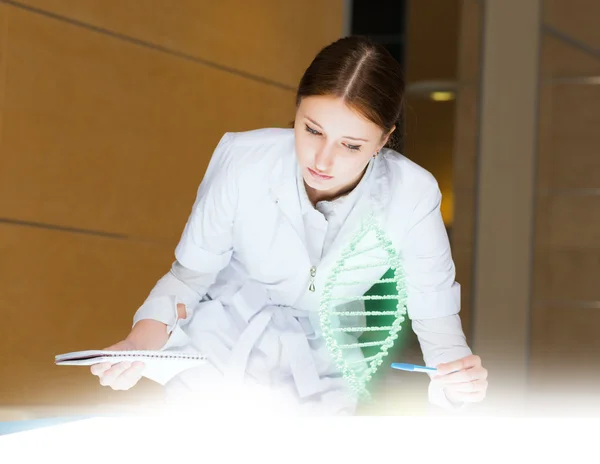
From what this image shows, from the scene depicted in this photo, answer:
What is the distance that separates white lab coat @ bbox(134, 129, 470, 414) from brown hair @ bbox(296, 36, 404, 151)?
0.58 ft

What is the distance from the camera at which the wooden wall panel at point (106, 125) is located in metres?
2.40

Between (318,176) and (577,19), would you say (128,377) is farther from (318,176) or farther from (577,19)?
(577,19)

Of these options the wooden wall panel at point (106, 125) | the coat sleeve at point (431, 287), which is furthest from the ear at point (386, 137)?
the wooden wall panel at point (106, 125)

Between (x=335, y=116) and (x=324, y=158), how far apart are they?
77mm

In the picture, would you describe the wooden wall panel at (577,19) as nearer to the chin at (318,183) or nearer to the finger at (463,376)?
the chin at (318,183)

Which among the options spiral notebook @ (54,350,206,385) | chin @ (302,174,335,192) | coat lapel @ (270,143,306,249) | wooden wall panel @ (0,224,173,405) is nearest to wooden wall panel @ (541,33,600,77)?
wooden wall panel @ (0,224,173,405)

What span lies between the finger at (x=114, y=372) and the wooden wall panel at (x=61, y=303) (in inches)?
43.9

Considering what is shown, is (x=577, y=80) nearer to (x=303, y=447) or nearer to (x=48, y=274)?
(x=48, y=274)

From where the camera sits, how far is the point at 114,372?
1374 mm

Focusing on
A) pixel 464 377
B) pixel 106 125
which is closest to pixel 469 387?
pixel 464 377

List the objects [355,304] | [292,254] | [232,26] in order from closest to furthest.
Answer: [292,254], [355,304], [232,26]

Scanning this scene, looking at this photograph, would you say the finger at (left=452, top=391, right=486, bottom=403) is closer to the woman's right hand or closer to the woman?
the woman

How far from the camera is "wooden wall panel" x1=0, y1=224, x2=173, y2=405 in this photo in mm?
2412

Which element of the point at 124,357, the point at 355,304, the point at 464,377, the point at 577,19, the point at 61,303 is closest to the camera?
the point at 124,357
